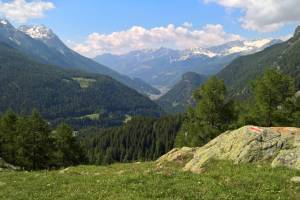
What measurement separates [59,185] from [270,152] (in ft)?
53.3

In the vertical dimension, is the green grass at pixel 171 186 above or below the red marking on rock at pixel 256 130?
below

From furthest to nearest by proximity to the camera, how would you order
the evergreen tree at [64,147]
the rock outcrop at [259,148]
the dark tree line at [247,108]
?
the evergreen tree at [64,147] < the dark tree line at [247,108] < the rock outcrop at [259,148]

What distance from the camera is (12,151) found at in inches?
3174

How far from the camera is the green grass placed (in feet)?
79.5

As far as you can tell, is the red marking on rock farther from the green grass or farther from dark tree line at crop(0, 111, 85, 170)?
dark tree line at crop(0, 111, 85, 170)

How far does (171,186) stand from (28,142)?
59340 mm

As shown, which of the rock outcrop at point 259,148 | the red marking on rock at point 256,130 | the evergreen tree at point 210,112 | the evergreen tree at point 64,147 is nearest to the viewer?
the rock outcrop at point 259,148

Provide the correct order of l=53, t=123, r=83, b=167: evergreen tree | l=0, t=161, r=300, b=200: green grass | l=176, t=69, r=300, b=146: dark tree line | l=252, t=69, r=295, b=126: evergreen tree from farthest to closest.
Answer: l=53, t=123, r=83, b=167: evergreen tree < l=176, t=69, r=300, b=146: dark tree line < l=252, t=69, r=295, b=126: evergreen tree < l=0, t=161, r=300, b=200: green grass

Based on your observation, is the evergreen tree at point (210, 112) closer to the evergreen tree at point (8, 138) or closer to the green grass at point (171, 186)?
the evergreen tree at point (8, 138)

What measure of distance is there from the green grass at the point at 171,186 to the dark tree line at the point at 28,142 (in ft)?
160

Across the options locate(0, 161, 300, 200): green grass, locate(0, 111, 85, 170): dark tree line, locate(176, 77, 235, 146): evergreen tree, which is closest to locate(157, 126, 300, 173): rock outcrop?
locate(0, 161, 300, 200): green grass

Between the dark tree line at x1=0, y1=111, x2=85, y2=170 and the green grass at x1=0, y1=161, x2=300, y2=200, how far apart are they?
1922 inches

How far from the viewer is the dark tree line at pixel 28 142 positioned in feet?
262

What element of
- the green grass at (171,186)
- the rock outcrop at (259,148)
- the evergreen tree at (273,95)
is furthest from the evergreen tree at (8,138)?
the rock outcrop at (259,148)
